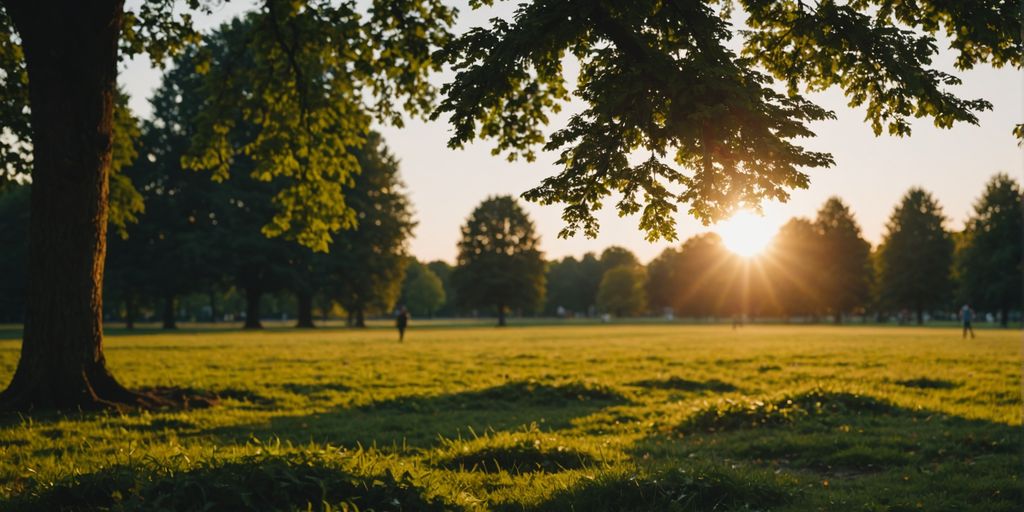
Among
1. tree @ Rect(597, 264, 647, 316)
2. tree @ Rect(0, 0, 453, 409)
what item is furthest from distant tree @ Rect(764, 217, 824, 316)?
tree @ Rect(0, 0, 453, 409)

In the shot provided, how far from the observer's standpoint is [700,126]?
5.66 meters

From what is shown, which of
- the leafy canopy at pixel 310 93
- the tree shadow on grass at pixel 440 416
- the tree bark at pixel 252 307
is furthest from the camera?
the tree bark at pixel 252 307

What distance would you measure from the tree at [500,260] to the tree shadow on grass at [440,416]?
64078 millimetres

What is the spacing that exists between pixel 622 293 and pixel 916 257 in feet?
197

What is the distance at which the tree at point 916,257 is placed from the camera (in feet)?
292

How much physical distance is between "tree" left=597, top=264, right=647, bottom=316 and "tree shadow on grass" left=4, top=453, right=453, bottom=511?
135037mm

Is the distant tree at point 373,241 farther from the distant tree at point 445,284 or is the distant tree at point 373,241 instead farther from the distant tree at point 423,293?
the distant tree at point 445,284

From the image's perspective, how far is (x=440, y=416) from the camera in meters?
12.1

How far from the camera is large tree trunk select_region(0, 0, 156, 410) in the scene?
10109mm

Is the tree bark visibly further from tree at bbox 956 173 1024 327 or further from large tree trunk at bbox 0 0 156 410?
tree at bbox 956 173 1024 327

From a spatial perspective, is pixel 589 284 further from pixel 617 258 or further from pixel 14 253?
pixel 14 253

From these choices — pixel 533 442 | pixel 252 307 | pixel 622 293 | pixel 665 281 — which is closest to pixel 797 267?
pixel 665 281

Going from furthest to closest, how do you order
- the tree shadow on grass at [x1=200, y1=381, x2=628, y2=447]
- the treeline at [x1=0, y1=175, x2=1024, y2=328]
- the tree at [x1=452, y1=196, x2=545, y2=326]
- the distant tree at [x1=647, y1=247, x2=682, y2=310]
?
the distant tree at [x1=647, y1=247, x2=682, y2=310], the tree at [x1=452, y1=196, x2=545, y2=326], the treeline at [x1=0, y1=175, x2=1024, y2=328], the tree shadow on grass at [x1=200, y1=381, x2=628, y2=447]

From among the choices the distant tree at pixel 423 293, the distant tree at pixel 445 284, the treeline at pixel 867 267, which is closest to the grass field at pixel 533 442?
the treeline at pixel 867 267
